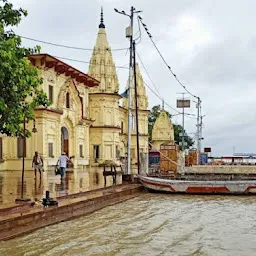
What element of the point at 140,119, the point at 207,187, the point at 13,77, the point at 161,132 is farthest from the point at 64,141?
the point at 13,77

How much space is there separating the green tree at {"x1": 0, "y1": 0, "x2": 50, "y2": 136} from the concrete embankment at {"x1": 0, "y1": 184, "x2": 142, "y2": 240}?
210 centimetres

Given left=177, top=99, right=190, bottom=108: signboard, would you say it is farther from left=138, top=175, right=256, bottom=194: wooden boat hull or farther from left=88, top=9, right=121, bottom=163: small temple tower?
left=138, top=175, right=256, bottom=194: wooden boat hull

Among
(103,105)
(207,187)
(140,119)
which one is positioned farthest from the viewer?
(140,119)

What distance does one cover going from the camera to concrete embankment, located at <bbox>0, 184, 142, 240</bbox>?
38.5ft

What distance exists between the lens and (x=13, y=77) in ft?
35.2

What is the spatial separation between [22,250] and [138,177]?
14.5 meters

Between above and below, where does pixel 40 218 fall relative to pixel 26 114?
below

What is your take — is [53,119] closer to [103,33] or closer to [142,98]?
[103,33]

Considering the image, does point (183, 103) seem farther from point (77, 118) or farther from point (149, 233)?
point (149, 233)

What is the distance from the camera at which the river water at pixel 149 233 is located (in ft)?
34.9

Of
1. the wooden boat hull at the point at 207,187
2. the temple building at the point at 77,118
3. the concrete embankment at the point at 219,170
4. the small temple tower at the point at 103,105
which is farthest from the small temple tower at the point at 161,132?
the wooden boat hull at the point at 207,187

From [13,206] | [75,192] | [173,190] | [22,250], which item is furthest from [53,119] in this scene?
[22,250]

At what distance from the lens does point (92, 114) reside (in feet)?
151

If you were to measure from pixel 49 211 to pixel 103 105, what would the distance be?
32.9 m
